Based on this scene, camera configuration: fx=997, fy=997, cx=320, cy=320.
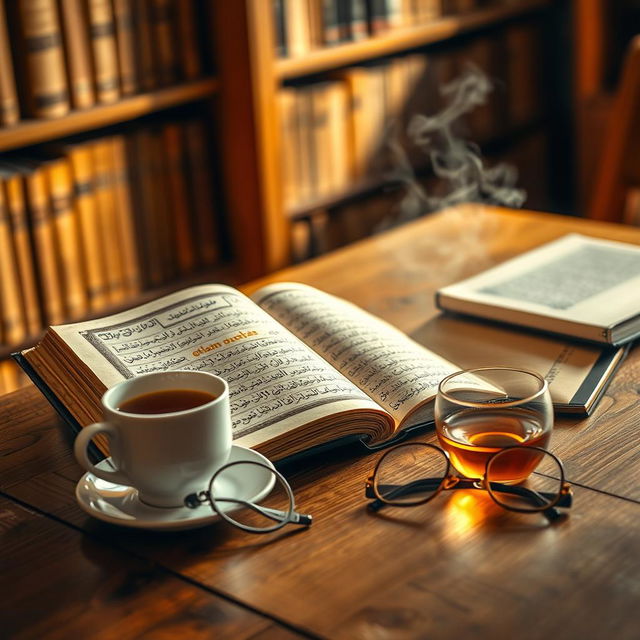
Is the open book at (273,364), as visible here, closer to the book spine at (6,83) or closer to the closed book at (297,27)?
the book spine at (6,83)

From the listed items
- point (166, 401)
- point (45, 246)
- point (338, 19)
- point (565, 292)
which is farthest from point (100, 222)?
point (166, 401)

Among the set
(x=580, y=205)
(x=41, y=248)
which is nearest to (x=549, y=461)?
(x=41, y=248)

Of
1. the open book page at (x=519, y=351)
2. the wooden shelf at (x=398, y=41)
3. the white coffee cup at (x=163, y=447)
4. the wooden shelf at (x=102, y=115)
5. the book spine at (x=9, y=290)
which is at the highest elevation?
the wooden shelf at (x=398, y=41)

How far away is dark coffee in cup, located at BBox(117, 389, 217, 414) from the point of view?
30.2 inches

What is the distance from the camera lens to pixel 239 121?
6.80 ft

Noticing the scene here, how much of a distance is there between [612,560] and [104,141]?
1.46 m

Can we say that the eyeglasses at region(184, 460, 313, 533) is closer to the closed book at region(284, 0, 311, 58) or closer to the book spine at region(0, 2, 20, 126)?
the book spine at region(0, 2, 20, 126)

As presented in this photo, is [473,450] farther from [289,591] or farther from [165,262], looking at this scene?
[165,262]

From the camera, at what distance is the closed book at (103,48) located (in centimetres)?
183

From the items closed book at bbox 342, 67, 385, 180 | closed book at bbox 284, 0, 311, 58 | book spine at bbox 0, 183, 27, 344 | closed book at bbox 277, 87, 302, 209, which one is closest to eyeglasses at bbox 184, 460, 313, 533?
book spine at bbox 0, 183, 27, 344

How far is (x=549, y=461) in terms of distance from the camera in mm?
820

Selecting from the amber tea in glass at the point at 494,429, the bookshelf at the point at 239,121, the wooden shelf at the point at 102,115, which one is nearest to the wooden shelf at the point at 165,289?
the bookshelf at the point at 239,121

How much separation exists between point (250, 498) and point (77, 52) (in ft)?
4.21

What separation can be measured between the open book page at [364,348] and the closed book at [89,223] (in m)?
0.91
